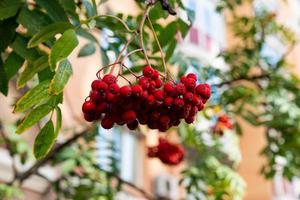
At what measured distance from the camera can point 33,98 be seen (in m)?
1.35

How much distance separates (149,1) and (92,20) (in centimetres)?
18

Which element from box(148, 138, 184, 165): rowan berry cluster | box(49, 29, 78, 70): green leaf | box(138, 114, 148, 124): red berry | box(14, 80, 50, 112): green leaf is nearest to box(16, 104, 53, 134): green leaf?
box(14, 80, 50, 112): green leaf

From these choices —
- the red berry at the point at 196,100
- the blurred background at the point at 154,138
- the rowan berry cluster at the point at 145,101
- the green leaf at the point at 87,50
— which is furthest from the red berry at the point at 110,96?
the green leaf at the point at 87,50

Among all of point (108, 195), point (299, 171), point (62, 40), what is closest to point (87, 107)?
point (62, 40)

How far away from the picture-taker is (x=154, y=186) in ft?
25.6

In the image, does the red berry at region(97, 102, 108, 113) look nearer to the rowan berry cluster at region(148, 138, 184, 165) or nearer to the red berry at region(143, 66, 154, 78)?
the red berry at region(143, 66, 154, 78)

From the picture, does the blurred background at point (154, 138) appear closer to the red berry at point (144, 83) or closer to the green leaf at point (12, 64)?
the green leaf at point (12, 64)

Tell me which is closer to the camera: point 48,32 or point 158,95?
point 158,95

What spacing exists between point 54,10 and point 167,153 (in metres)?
1.84

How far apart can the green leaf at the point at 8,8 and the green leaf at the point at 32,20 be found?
0.03m

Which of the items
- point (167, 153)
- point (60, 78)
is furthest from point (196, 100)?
point (167, 153)

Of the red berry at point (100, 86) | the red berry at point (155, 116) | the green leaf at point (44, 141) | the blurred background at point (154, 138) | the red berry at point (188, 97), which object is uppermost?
the red berry at point (100, 86)

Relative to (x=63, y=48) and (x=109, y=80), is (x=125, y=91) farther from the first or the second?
(x=63, y=48)

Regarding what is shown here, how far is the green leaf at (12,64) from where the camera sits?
6.07ft
